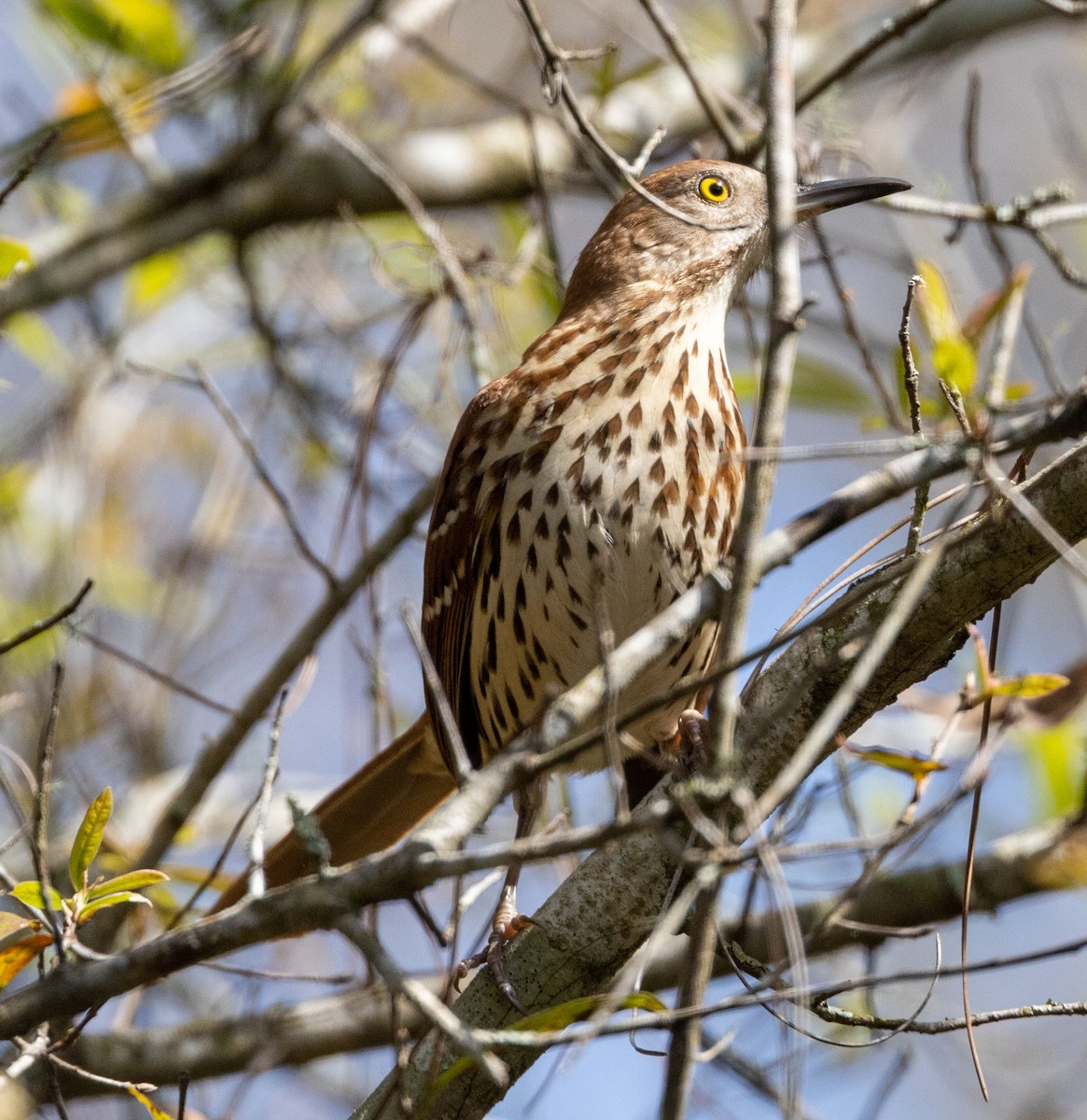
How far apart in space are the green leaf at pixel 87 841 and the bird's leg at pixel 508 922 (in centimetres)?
59

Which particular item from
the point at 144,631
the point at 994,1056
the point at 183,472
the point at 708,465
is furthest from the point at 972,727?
the point at 183,472

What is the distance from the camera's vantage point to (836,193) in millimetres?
3227

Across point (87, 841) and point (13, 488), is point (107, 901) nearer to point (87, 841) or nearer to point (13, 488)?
point (87, 841)

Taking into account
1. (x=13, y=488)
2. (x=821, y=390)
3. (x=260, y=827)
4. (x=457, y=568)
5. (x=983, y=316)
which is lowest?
(x=260, y=827)

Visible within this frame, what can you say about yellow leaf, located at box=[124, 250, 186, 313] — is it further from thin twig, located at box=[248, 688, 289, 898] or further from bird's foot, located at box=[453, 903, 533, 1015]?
thin twig, located at box=[248, 688, 289, 898]

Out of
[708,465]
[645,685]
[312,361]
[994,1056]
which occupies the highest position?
[312,361]

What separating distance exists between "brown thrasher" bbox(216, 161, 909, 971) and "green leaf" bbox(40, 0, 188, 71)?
63.1 inches

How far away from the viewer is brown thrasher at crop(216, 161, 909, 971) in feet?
9.70

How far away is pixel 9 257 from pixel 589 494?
1.18 m

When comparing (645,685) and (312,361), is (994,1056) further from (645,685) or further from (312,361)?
(312,361)

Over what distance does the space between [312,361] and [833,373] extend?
184cm

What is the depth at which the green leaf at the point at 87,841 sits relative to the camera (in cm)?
207

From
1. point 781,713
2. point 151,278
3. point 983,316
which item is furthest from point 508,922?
point 151,278

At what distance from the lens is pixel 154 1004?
15.3 feet
